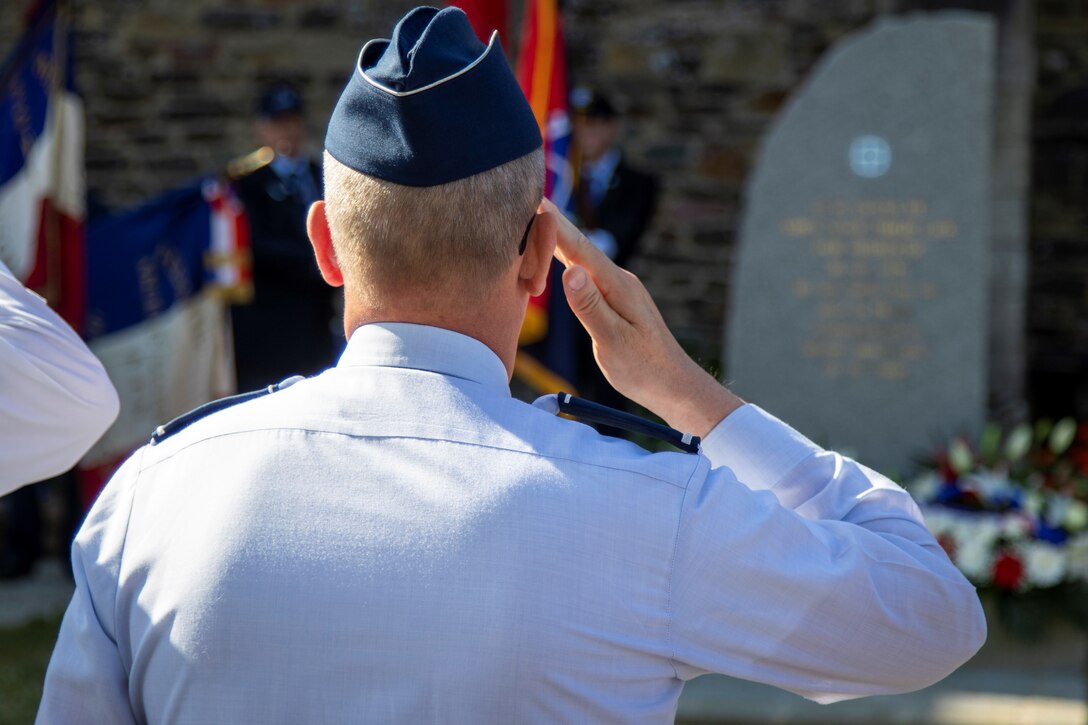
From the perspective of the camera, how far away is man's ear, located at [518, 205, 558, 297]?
1.20 m

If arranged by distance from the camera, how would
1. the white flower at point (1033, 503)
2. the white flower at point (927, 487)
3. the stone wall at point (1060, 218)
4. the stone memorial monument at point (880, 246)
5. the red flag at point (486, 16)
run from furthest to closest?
the stone wall at point (1060, 218), the stone memorial monument at point (880, 246), the white flower at point (927, 487), the white flower at point (1033, 503), the red flag at point (486, 16)

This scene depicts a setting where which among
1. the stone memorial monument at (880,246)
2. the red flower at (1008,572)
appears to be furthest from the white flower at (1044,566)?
the stone memorial monument at (880,246)

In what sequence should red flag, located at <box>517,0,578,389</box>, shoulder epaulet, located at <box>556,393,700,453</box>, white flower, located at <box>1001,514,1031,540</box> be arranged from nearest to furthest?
1. shoulder epaulet, located at <box>556,393,700,453</box>
2. white flower, located at <box>1001,514,1031,540</box>
3. red flag, located at <box>517,0,578,389</box>

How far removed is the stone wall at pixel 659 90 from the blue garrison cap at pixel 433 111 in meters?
6.04

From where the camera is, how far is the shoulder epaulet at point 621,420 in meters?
1.20

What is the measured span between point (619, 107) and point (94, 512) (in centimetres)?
645

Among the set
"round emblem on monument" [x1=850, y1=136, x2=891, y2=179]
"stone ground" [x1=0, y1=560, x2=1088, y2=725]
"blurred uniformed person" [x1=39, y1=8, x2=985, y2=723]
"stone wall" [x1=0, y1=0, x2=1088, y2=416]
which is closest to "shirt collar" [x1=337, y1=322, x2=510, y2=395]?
"blurred uniformed person" [x1=39, y1=8, x2=985, y2=723]

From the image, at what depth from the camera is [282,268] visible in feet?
18.8

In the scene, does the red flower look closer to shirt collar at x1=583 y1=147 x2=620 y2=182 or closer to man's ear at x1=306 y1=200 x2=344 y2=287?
shirt collar at x1=583 y1=147 x2=620 y2=182

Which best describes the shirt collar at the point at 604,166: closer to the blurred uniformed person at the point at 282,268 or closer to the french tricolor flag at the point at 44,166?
the blurred uniformed person at the point at 282,268

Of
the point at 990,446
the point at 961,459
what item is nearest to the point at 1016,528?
the point at 961,459

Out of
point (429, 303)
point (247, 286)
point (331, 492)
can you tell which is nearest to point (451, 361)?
point (429, 303)

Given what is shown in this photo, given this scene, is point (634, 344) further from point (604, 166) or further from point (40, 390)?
point (604, 166)

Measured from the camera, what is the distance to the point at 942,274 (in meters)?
5.54
